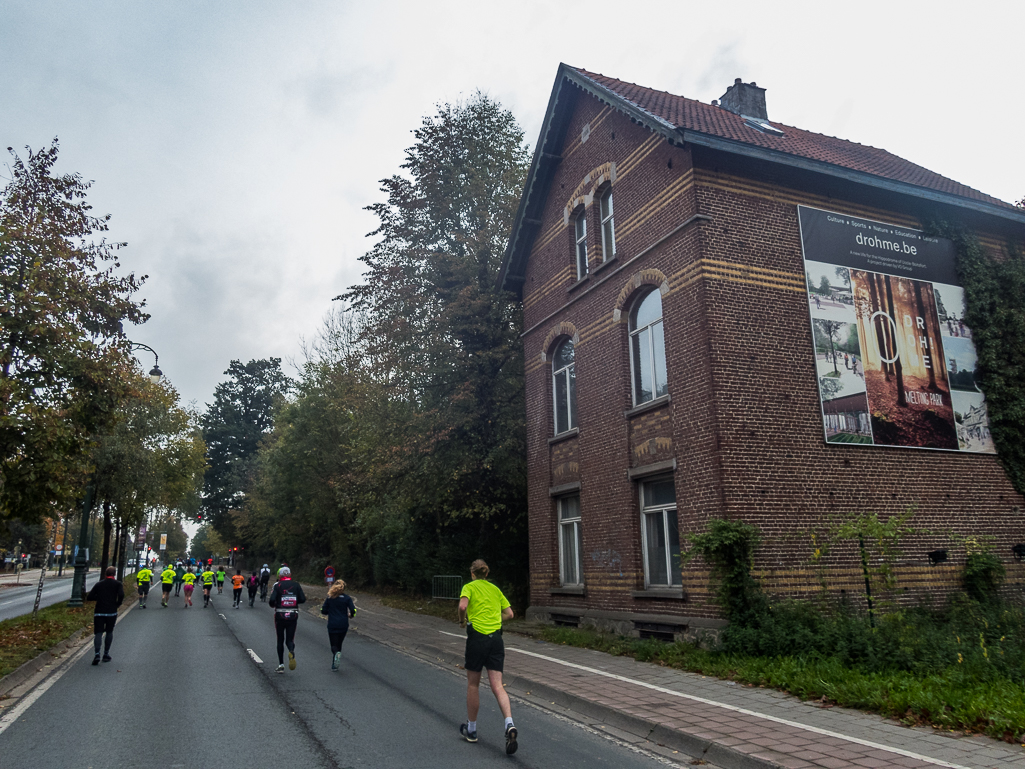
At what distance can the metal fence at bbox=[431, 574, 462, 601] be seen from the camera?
81.4ft

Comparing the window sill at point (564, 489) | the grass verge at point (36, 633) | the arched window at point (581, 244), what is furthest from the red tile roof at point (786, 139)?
the grass verge at point (36, 633)

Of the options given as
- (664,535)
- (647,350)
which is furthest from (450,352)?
(664,535)

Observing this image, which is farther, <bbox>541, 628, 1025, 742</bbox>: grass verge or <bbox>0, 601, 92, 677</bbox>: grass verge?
<bbox>0, 601, 92, 677</bbox>: grass verge

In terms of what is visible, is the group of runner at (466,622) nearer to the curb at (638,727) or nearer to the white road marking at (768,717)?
the curb at (638,727)

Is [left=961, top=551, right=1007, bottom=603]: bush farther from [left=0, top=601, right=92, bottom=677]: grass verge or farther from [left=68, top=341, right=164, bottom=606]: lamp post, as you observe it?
[left=68, top=341, right=164, bottom=606]: lamp post

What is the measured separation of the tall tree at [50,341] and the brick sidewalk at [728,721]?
8925 mm

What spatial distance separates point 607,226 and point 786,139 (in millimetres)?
4243

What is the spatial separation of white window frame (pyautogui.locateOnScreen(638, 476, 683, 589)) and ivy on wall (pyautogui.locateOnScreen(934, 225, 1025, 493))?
6.59 meters

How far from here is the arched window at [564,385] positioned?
57.4 feet

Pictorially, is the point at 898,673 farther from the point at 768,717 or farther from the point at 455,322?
the point at 455,322

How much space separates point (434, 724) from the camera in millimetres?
7914

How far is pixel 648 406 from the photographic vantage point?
46.3 ft

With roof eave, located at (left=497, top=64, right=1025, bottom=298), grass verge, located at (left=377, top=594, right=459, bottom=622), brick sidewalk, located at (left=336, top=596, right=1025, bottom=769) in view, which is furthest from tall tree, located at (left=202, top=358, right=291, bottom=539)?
brick sidewalk, located at (left=336, top=596, right=1025, bottom=769)

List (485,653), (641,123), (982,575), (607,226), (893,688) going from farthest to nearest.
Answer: (607,226) < (641,123) < (982,575) < (893,688) < (485,653)
